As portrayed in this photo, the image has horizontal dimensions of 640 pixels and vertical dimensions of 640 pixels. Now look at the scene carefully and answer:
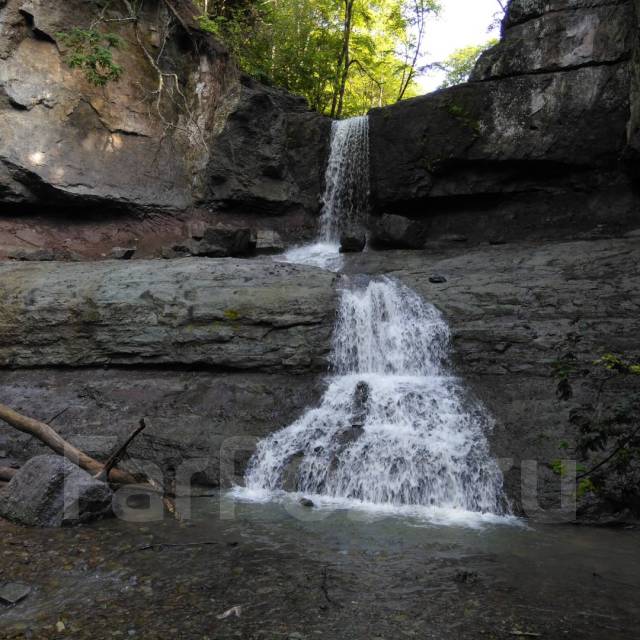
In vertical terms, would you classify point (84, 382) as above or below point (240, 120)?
below

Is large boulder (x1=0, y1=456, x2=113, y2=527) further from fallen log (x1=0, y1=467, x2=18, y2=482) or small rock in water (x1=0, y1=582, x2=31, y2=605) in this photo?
small rock in water (x1=0, y1=582, x2=31, y2=605)

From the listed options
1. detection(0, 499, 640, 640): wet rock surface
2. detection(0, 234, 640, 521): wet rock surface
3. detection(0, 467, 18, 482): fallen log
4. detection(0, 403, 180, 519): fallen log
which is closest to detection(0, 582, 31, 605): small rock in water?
detection(0, 499, 640, 640): wet rock surface

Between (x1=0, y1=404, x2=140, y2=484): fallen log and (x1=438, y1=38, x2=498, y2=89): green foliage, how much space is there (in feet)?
64.9

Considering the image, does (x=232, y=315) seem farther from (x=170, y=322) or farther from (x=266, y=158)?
(x=266, y=158)

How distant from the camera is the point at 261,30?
18.0 meters

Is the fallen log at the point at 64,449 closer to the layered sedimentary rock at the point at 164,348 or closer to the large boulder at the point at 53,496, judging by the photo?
the large boulder at the point at 53,496

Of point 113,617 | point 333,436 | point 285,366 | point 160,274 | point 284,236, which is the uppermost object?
point 284,236

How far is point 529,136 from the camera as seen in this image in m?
12.7

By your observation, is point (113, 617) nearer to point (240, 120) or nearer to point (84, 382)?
point (84, 382)

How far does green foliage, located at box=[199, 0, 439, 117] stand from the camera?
17.2 m

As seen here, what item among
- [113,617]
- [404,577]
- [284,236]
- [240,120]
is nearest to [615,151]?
[284,236]

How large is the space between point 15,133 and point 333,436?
34.8 feet

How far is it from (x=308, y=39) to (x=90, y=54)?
918 cm

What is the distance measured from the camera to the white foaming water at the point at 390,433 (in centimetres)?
667
